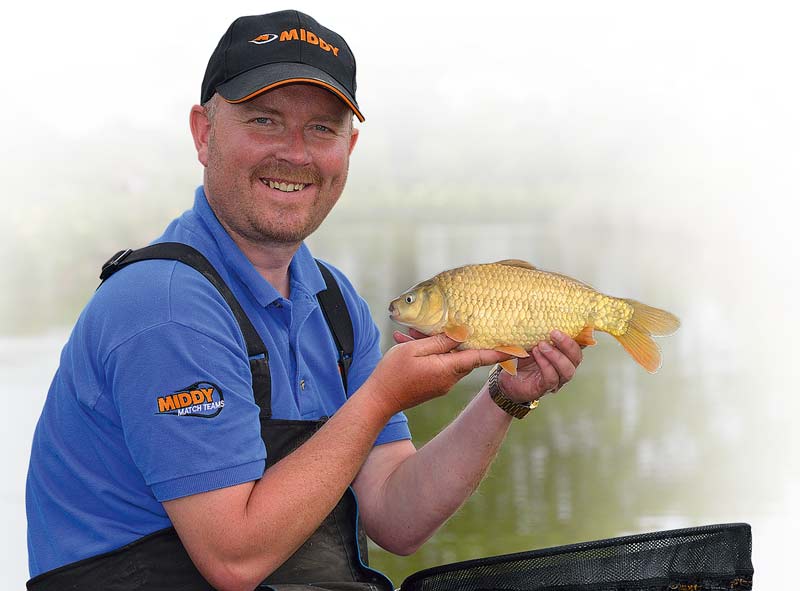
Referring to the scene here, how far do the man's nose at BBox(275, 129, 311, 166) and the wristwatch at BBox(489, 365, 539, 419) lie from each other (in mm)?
600

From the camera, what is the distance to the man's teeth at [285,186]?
1.99 m

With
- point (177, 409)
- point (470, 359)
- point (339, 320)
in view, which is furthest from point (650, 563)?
point (177, 409)

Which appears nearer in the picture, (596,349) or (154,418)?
(154,418)

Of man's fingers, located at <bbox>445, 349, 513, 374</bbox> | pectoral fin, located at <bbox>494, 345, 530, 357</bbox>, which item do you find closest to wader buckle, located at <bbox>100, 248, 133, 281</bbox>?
man's fingers, located at <bbox>445, 349, 513, 374</bbox>

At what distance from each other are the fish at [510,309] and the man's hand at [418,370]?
0.07 meters

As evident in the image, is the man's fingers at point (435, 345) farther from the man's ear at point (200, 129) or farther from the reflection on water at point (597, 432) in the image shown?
the reflection on water at point (597, 432)

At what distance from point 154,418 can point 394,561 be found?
3.80m

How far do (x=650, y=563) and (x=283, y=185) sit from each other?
103 centimetres

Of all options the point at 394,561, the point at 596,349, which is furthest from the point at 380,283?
the point at 394,561

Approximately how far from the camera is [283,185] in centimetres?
200

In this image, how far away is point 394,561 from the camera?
5.21 m

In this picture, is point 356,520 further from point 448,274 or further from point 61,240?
point 61,240

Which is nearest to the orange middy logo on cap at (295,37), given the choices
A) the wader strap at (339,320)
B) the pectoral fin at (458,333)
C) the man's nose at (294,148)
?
the man's nose at (294,148)

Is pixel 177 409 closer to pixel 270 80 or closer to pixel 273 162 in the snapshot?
pixel 273 162
